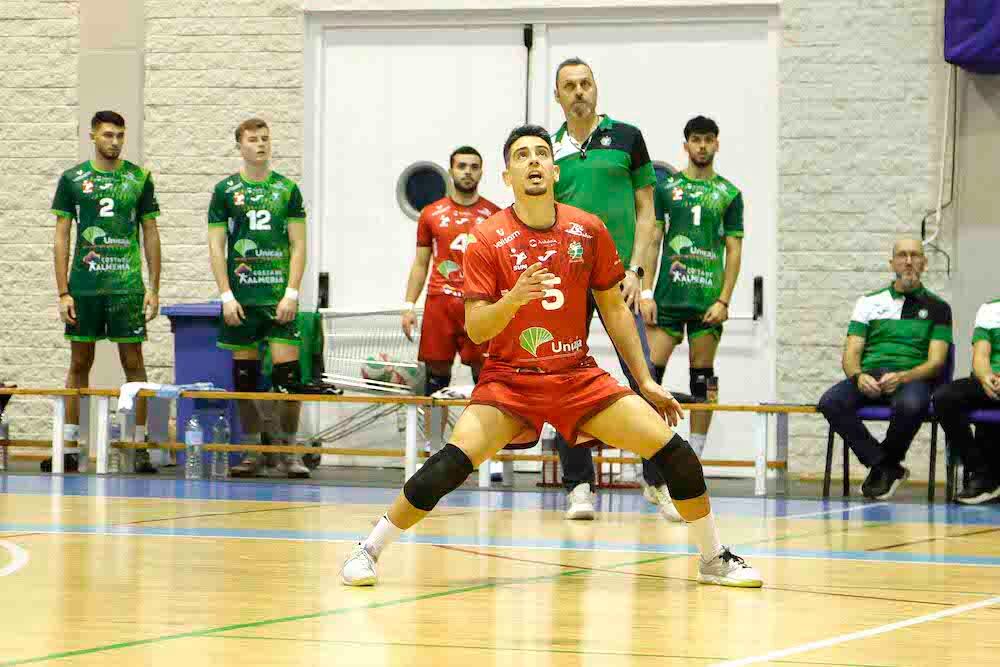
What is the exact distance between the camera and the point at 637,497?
8578 millimetres

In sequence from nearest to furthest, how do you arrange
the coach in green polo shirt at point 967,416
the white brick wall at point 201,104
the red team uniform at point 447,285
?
the coach in green polo shirt at point 967,416
the red team uniform at point 447,285
the white brick wall at point 201,104

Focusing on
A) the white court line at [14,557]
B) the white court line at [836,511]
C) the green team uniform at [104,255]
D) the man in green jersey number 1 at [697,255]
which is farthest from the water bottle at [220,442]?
the white court line at [14,557]

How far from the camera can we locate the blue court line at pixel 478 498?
25.0 feet

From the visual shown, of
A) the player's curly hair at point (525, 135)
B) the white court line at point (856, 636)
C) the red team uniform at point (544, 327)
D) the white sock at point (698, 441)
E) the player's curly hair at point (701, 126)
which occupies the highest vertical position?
the player's curly hair at point (701, 126)

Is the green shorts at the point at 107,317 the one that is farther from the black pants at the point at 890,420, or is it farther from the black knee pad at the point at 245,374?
the black pants at the point at 890,420

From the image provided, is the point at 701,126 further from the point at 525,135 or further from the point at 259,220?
the point at 525,135

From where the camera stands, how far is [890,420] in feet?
29.2

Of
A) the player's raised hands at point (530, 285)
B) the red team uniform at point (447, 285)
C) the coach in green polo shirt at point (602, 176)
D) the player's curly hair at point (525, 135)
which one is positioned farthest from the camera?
the red team uniform at point (447, 285)

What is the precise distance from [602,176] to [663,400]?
83.0 inches

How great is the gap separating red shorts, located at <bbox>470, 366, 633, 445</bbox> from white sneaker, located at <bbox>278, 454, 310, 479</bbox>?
5297mm

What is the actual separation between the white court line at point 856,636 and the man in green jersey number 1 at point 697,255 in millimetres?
4789

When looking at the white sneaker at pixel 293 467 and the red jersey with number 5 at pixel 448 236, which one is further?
the white sneaker at pixel 293 467

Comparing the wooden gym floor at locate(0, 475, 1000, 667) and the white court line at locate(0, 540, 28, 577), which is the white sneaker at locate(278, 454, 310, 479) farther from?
the white court line at locate(0, 540, 28, 577)

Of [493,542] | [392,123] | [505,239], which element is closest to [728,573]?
[505,239]
